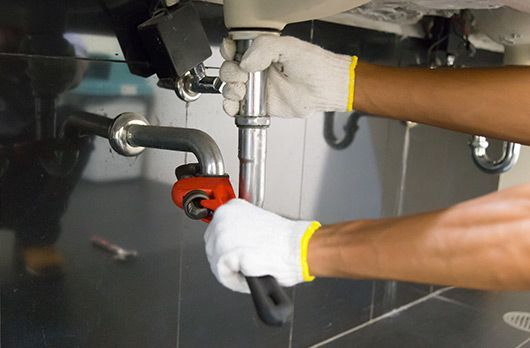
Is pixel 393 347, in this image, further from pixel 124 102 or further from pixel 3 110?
pixel 3 110

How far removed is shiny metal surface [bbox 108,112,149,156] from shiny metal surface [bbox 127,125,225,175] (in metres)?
0.08

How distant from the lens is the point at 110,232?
85 centimetres

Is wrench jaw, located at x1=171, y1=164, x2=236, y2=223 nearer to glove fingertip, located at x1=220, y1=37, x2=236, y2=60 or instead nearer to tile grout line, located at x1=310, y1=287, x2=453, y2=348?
glove fingertip, located at x1=220, y1=37, x2=236, y2=60

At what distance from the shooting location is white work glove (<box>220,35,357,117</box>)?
619 millimetres

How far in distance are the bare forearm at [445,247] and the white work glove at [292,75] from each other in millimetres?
211

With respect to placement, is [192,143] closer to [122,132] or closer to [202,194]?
[202,194]

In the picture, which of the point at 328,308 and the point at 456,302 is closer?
the point at 328,308

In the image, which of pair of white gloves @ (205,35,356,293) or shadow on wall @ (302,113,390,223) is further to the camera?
shadow on wall @ (302,113,390,223)


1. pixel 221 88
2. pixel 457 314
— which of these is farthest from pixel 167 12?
pixel 457 314

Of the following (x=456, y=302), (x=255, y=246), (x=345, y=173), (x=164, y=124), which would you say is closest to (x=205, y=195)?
(x=255, y=246)

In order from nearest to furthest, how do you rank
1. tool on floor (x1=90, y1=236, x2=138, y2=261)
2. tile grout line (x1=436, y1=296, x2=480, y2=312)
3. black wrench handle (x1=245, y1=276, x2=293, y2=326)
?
black wrench handle (x1=245, y1=276, x2=293, y2=326) < tool on floor (x1=90, y1=236, x2=138, y2=261) < tile grout line (x1=436, y1=296, x2=480, y2=312)

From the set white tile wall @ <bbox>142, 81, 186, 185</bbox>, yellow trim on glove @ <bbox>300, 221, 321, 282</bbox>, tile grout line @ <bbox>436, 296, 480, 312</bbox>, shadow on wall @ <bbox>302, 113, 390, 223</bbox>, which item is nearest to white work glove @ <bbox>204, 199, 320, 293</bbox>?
yellow trim on glove @ <bbox>300, 221, 321, 282</bbox>

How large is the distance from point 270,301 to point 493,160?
3.16ft

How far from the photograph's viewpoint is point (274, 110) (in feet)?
2.36
